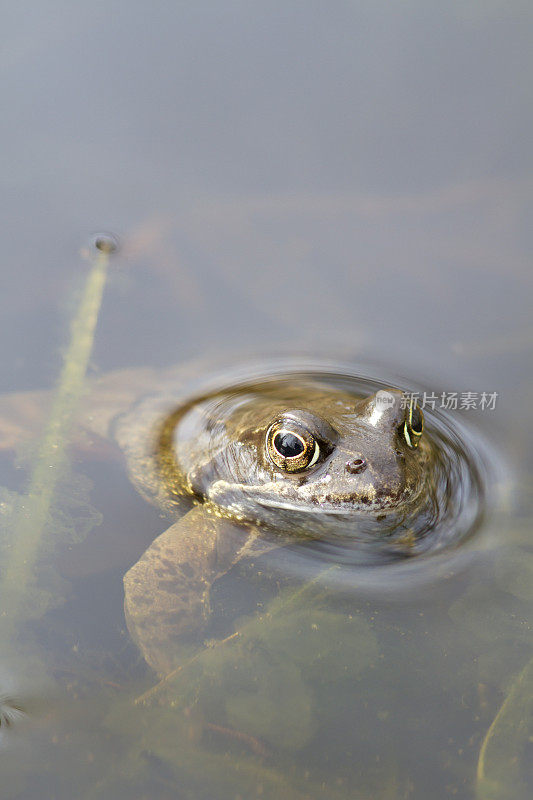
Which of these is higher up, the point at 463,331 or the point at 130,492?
the point at 463,331

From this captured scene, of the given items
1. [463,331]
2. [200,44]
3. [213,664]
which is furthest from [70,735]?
[200,44]

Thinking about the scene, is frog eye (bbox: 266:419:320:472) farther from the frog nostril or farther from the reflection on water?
the frog nostril

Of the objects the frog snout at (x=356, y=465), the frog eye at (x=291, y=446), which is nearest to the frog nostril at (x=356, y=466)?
the frog snout at (x=356, y=465)

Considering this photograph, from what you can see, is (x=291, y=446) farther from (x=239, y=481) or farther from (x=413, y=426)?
(x=413, y=426)

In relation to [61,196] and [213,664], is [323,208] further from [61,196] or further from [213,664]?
[213,664]

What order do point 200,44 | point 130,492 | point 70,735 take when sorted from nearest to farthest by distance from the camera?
1. point 70,735
2. point 130,492
3. point 200,44

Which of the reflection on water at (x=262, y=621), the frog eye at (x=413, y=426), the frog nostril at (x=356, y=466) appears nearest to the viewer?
the reflection on water at (x=262, y=621)

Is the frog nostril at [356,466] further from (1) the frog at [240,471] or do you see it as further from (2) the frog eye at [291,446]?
(2) the frog eye at [291,446]

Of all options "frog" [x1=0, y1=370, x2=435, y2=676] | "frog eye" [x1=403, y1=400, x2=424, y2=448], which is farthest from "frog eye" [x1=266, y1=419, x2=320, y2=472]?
"frog eye" [x1=403, y1=400, x2=424, y2=448]
